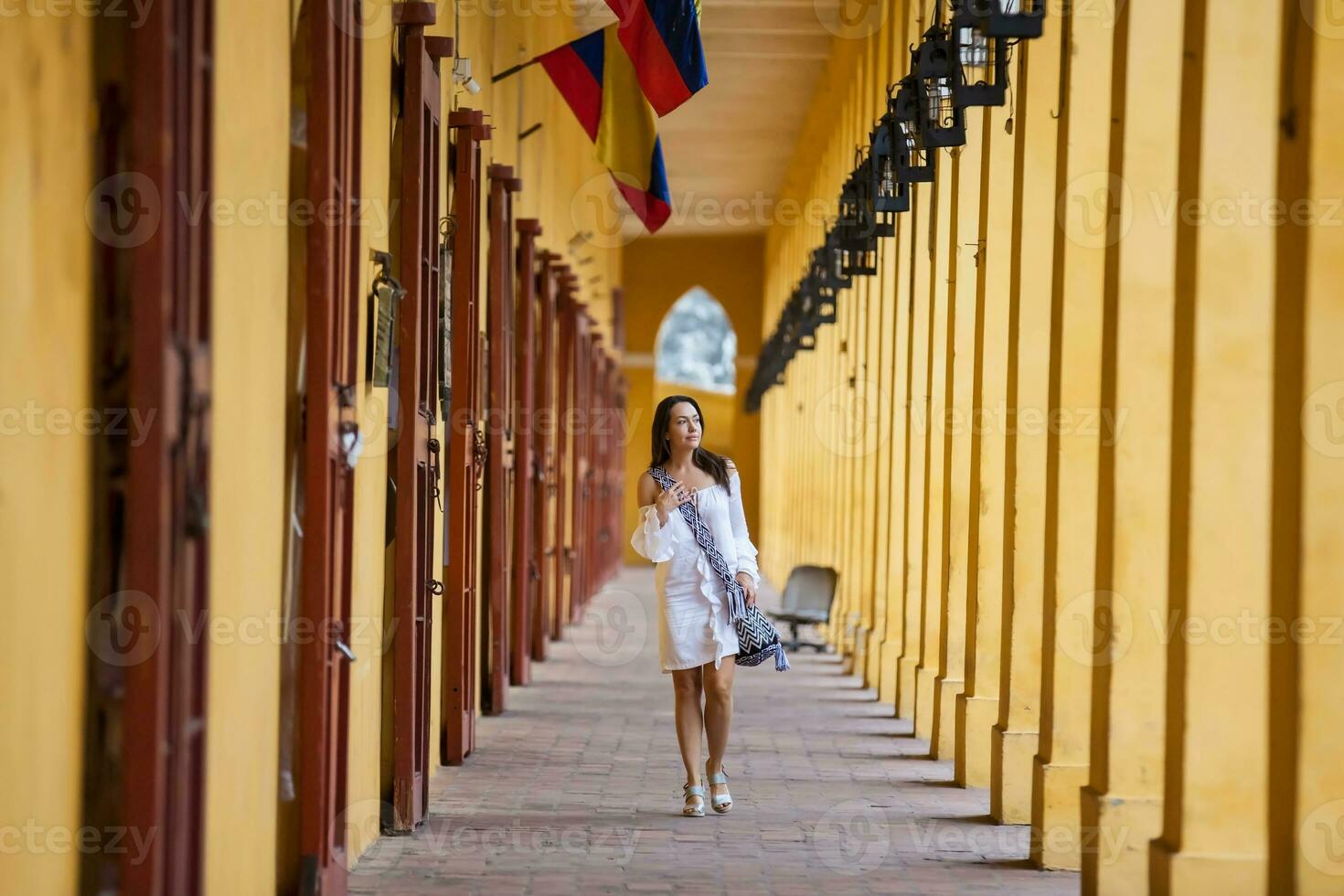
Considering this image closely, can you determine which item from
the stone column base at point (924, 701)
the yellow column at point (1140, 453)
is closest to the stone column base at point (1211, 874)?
the yellow column at point (1140, 453)

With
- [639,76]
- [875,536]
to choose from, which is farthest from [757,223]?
[639,76]

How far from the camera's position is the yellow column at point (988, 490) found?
805 cm

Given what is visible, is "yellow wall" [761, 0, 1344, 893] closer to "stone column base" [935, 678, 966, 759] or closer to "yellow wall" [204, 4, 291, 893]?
"stone column base" [935, 678, 966, 759]

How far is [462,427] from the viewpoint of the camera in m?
8.45

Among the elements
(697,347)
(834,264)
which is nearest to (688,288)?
(697,347)

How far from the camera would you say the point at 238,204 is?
4367 millimetres

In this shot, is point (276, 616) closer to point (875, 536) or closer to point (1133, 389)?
point (1133, 389)

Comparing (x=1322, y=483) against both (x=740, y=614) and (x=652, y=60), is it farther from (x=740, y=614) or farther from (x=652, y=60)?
(x=652, y=60)

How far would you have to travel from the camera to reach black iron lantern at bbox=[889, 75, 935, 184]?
25.4 feet

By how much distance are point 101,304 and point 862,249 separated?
7.70 metres

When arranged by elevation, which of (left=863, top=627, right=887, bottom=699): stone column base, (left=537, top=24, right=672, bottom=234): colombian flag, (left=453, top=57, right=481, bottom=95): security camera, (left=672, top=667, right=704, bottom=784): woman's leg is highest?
(left=537, top=24, right=672, bottom=234): colombian flag

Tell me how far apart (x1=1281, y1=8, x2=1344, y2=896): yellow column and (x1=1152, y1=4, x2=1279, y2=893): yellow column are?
0.40m

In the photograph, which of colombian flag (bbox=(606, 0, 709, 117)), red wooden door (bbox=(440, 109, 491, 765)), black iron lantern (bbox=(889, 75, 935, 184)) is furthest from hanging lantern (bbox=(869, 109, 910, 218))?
red wooden door (bbox=(440, 109, 491, 765))

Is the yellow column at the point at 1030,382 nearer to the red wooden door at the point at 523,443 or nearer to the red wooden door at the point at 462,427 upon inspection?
the red wooden door at the point at 462,427
